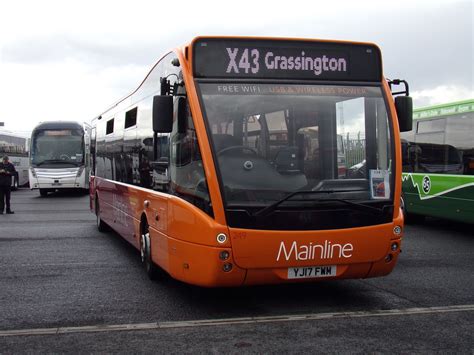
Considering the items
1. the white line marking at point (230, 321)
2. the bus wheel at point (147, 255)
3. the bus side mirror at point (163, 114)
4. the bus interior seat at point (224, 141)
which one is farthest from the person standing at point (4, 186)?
the bus interior seat at point (224, 141)

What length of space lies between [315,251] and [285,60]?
1.99 metres

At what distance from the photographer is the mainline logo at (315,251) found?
19.9ft

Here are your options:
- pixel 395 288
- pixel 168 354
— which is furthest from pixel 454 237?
pixel 168 354

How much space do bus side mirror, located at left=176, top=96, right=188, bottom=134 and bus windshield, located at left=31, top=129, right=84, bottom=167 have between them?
73.1 feet

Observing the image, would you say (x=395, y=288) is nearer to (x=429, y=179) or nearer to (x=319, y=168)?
(x=319, y=168)

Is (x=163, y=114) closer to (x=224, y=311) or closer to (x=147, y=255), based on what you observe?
(x=224, y=311)

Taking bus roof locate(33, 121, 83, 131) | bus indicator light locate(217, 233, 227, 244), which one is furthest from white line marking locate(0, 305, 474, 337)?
bus roof locate(33, 121, 83, 131)

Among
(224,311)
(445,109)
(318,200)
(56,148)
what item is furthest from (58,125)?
(318,200)

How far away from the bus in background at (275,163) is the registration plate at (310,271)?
0.04 feet

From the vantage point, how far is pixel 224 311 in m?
6.44

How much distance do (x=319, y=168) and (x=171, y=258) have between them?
1815 mm

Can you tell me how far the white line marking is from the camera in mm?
5629

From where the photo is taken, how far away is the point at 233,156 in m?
6.20

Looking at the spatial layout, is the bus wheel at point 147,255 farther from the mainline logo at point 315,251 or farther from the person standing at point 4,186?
the person standing at point 4,186
